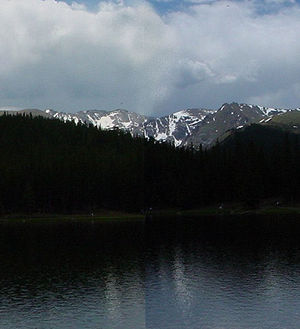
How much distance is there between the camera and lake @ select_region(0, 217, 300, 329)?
46438mm

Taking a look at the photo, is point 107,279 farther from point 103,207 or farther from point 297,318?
point 103,207

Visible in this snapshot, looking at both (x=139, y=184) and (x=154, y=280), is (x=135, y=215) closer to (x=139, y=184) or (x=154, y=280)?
(x=139, y=184)

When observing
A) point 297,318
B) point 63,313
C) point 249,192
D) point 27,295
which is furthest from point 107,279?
point 249,192

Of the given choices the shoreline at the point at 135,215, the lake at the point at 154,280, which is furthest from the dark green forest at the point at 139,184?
the lake at the point at 154,280

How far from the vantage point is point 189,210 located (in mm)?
182875

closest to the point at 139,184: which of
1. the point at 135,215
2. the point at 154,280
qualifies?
the point at 135,215

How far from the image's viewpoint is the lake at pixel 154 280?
152ft

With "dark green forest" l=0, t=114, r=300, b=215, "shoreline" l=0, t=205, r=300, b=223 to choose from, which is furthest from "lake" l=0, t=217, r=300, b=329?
"dark green forest" l=0, t=114, r=300, b=215

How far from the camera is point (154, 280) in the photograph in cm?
6303

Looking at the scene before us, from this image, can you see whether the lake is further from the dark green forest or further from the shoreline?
the dark green forest

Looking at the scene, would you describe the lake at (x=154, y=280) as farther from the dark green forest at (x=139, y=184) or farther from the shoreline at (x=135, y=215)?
the dark green forest at (x=139, y=184)

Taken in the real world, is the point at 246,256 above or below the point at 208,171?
below

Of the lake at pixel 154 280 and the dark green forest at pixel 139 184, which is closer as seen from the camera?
the lake at pixel 154 280

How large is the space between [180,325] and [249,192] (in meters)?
123
